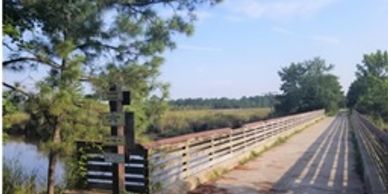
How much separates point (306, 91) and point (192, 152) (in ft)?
270

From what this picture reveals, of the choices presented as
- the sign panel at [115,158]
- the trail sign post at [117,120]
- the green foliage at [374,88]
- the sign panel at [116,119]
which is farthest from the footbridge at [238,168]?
the green foliage at [374,88]

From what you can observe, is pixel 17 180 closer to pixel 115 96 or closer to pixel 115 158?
pixel 115 158

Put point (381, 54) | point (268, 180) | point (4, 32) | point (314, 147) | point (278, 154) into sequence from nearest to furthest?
1. point (4, 32)
2. point (268, 180)
3. point (278, 154)
4. point (314, 147)
5. point (381, 54)

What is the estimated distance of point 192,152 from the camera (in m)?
12.2

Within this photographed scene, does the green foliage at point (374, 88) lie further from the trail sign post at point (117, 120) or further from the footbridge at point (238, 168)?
the trail sign post at point (117, 120)

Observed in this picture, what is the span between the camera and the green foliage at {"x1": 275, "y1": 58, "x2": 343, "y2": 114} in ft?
295

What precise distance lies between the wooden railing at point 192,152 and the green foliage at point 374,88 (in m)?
31.4

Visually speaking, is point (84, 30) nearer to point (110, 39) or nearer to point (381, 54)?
point (110, 39)

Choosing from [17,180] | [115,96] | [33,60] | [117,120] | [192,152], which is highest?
[33,60]

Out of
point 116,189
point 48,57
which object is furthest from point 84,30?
point 116,189

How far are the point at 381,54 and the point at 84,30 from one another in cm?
8295

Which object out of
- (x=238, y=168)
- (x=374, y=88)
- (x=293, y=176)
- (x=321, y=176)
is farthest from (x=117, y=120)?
(x=374, y=88)

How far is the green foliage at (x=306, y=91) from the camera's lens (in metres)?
89.9

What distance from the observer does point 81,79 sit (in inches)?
334
